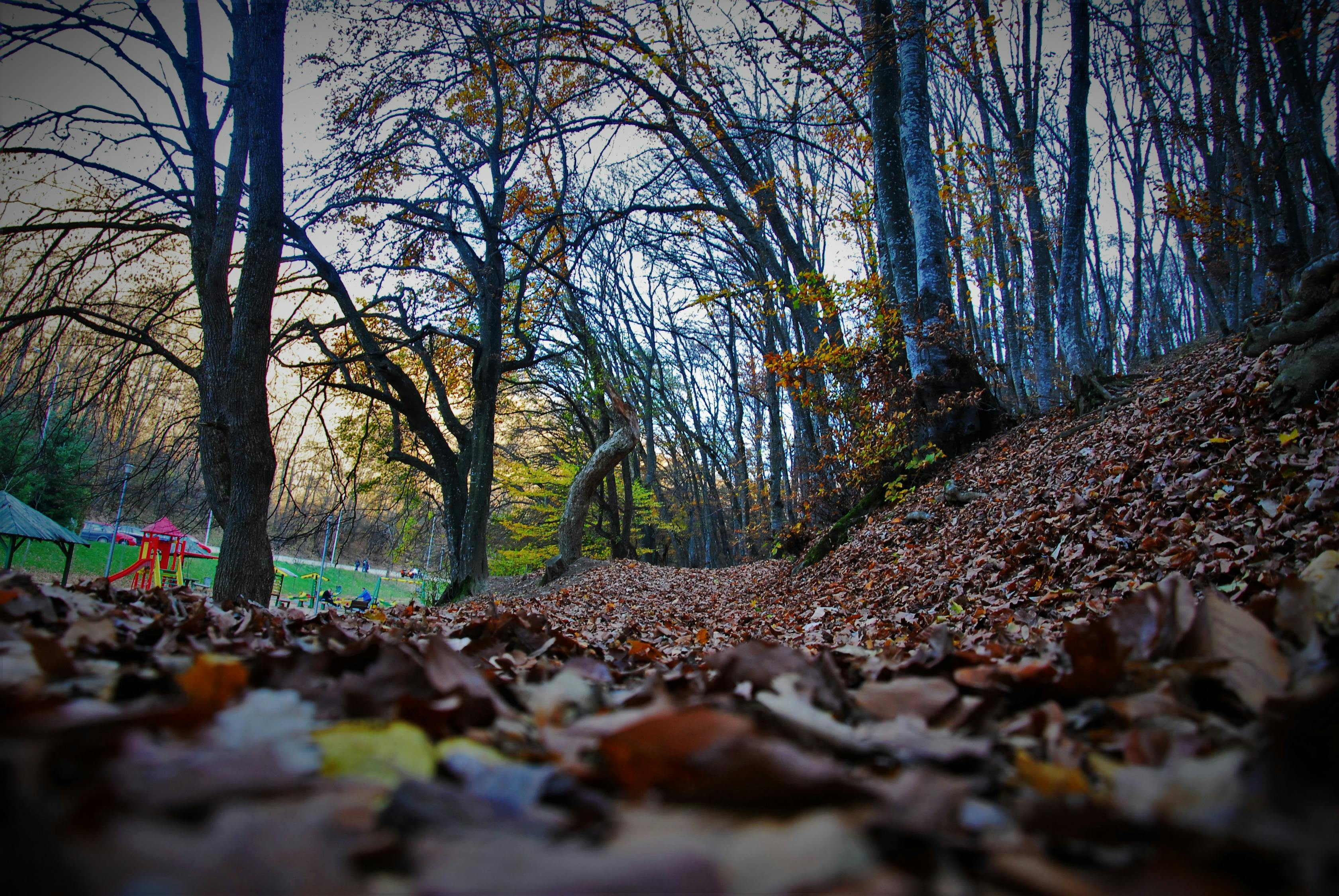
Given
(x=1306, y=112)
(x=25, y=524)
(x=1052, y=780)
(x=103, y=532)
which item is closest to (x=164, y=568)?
(x=25, y=524)

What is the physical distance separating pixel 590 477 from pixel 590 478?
0.02 m

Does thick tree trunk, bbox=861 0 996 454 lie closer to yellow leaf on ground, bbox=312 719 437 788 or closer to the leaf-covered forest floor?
the leaf-covered forest floor

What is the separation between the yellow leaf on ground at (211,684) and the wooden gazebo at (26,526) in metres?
13.4

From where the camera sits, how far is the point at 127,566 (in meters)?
25.1

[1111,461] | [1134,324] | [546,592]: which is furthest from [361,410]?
[1134,324]

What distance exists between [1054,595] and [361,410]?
39.8 ft

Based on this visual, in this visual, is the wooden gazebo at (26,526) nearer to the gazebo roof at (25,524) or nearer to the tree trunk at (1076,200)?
the gazebo roof at (25,524)

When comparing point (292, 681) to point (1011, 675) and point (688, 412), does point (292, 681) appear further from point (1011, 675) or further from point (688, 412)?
point (688, 412)

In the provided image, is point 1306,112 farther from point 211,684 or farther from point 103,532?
point 103,532

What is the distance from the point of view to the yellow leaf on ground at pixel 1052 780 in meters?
0.73

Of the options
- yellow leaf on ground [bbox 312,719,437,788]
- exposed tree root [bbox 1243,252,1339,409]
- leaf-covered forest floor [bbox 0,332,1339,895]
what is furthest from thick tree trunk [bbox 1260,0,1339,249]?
yellow leaf on ground [bbox 312,719,437,788]

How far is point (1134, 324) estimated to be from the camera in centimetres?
Answer: 1805

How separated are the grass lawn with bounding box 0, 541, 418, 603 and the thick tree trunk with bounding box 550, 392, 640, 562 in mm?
3310

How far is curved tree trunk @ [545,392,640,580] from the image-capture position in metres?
13.2
